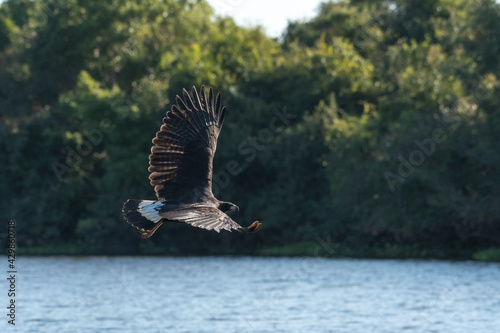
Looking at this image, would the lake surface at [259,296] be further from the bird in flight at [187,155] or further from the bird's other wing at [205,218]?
the bird's other wing at [205,218]

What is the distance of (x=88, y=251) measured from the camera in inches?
2035

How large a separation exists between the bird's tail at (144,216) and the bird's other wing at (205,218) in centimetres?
17

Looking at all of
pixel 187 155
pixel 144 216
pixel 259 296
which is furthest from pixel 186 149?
pixel 259 296

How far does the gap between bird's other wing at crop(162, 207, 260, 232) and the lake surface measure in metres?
13.4

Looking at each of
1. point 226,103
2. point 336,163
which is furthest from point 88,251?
point 336,163

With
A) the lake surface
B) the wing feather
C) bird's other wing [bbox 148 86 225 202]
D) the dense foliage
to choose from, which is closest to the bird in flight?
bird's other wing [bbox 148 86 225 202]

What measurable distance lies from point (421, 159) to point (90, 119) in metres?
18.6

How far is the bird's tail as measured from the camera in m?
12.9

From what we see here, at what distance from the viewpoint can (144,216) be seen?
514 inches

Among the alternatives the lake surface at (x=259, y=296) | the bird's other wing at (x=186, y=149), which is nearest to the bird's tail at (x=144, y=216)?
the bird's other wing at (x=186, y=149)

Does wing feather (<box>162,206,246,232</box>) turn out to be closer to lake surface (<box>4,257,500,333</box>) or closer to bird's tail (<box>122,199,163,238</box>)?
bird's tail (<box>122,199,163,238</box>)

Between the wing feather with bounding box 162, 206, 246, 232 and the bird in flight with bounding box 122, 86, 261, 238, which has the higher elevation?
the bird in flight with bounding box 122, 86, 261, 238

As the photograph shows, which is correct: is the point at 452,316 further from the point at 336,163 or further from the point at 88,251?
the point at 88,251

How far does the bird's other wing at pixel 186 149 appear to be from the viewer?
13945 millimetres
